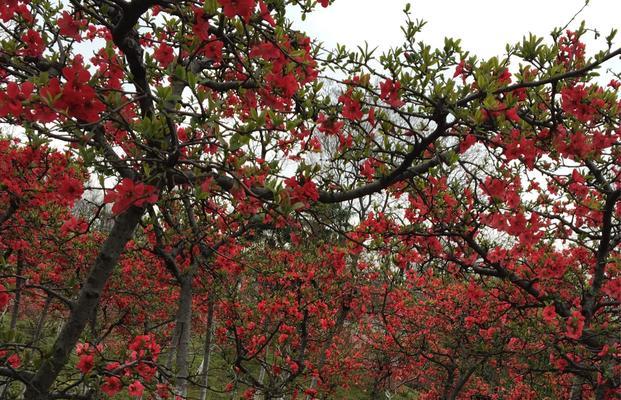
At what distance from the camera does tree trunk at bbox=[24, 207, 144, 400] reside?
2.33 metres

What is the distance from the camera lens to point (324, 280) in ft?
24.9

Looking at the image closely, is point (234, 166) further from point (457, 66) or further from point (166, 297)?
point (166, 297)

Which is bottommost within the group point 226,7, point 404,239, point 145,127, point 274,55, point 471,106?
point 145,127

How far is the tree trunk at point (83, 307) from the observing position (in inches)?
91.7

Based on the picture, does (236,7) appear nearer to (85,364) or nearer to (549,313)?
(85,364)

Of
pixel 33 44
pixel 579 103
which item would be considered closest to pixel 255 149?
pixel 33 44

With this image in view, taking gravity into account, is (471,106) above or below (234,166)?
above

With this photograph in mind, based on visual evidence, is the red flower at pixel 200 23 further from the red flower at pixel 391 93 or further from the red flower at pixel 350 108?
the red flower at pixel 391 93

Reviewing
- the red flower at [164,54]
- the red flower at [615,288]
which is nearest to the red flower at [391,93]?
the red flower at [164,54]

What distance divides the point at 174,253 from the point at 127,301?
5.51 m

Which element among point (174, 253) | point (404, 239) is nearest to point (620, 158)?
point (404, 239)

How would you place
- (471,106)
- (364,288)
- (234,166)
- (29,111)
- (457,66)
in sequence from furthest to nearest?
(364,288)
(457,66)
(471,106)
(234,166)
(29,111)

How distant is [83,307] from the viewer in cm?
244

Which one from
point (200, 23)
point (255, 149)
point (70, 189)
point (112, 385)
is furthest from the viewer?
point (255, 149)
